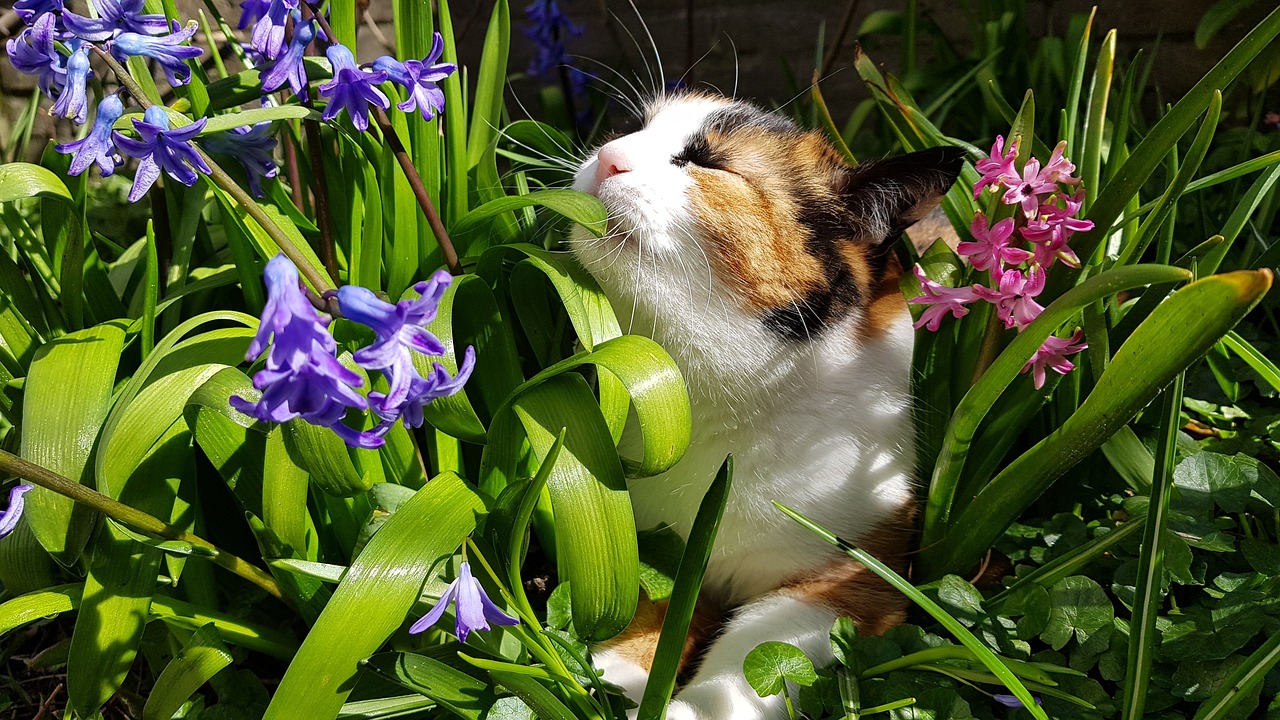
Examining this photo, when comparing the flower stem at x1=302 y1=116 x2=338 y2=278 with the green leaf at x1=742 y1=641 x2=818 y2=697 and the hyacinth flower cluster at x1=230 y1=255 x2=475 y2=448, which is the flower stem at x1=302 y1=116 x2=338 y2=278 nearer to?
the hyacinth flower cluster at x1=230 y1=255 x2=475 y2=448

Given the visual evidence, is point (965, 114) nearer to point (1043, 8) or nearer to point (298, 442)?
point (1043, 8)

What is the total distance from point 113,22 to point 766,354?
1095 mm

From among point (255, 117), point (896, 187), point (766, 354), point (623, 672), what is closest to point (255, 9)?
point (255, 117)

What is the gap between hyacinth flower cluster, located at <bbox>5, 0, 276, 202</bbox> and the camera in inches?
43.4

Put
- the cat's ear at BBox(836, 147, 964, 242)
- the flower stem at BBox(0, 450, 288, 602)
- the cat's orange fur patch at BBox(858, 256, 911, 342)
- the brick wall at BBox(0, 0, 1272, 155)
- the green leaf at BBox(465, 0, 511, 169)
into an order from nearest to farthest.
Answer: the flower stem at BBox(0, 450, 288, 602)
the cat's ear at BBox(836, 147, 964, 242)
the cat's orange fur patch at BBox(858, 256, 911, 342)
the green leaf at BBox(465, 0, 511, 169)
the brick wall at BBox(0, 0, 1272, 155)

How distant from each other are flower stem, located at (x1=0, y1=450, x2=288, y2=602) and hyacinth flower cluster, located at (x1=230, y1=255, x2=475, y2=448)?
0.40 metres

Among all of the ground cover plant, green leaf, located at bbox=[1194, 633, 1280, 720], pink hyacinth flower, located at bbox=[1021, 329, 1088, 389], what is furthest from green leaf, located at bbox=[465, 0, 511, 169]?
green leaf, located at bbox=[1194, 633, 1280, 720]

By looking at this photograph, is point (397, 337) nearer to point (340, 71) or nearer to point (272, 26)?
point (340, 71)

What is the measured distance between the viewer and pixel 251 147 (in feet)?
4.76

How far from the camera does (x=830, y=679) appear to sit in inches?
54.5

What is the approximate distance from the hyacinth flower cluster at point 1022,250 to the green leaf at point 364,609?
84cm

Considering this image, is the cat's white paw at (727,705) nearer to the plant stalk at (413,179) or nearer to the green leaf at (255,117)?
the plant stalk at (413,179)

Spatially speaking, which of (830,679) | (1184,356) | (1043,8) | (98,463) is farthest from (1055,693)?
(1043,8)

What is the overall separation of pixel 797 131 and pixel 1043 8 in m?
2.09
